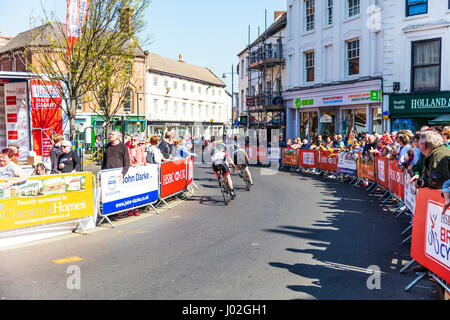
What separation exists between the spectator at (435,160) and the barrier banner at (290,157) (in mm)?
16473

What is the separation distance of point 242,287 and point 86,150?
35908 millimetres

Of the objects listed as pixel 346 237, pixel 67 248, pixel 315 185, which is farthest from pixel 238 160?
pixel 67 248

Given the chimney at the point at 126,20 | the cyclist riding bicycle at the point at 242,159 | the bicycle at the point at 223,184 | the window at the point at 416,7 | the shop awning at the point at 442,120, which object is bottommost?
the bicycle at the point at 223,184

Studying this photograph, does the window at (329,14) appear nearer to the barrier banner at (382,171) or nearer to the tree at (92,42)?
the tree at (92,42)

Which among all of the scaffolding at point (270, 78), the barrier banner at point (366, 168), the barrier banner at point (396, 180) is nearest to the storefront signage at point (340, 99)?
the scaffolding at point (270, 78)

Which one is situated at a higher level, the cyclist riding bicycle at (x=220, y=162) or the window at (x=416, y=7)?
the window at (x=416, y=7)

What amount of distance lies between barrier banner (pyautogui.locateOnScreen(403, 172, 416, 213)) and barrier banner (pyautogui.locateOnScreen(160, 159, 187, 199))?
20.0ft

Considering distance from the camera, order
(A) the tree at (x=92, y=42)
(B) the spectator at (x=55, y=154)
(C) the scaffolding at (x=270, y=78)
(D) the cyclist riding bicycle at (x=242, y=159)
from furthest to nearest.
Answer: (C) the scaffolding at (x=270, y=78), (A) the tree at (x=92, y=42), (D) the cyclist riding bicycle at (x=242, y=159), (B) the spectator at (x=55, y=154)

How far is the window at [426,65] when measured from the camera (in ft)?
67.3

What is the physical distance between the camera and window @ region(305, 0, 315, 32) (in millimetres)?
28703

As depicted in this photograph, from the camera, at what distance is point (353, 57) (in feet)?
82.6

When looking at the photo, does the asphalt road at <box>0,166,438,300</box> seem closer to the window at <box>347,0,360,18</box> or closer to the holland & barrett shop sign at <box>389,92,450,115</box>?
the holland & barrett shop sign at <box>389,92,450,115</box>

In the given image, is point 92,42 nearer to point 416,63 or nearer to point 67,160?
point 67,160

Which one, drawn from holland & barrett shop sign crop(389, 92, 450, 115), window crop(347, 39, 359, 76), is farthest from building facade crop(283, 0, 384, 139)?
holland & barrett shop sign crop(389, 92, 450, 115)
